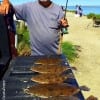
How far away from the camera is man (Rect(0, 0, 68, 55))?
6.12 meters

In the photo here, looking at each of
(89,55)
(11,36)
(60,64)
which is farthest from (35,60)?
(89,55)

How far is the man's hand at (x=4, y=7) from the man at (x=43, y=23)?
0.43ft

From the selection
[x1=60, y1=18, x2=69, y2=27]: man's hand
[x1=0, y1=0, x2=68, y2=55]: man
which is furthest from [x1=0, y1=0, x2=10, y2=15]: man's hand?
[x1=60, y1=18, x2=69, y2=27]: man's hand

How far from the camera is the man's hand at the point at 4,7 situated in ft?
19.2

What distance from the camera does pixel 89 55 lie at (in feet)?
51.6

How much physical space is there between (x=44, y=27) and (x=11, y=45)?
1.92 ft

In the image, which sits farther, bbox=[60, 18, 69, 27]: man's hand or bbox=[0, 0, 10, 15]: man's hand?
bbox=[60, 18, 69, 27]: man's hand

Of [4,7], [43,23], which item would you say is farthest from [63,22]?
[4,7]

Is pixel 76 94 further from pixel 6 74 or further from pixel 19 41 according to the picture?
pixel 19 41

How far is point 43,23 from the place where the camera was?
6.15m

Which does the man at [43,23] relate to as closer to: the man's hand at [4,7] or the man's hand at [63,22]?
the man's hand at [63,22]

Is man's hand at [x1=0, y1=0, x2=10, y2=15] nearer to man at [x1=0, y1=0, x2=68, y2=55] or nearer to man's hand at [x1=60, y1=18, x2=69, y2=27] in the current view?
man at [x1=0, y1=0, x2=68, y2=55]

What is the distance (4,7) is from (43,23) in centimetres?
66

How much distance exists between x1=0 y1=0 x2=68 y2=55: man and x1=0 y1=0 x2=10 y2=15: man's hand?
132 millimetres
